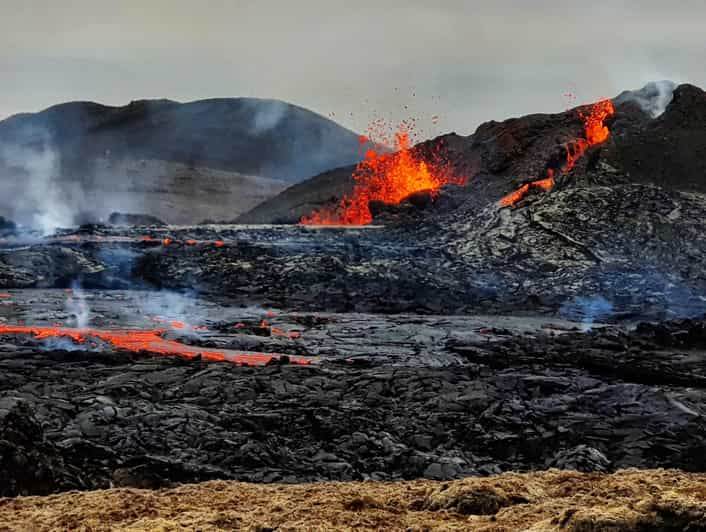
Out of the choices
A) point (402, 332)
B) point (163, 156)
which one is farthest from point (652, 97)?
point (163, 156)

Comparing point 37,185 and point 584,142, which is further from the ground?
point 37,185

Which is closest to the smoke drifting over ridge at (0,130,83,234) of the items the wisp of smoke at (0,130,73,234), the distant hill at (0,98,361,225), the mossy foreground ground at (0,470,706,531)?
the wisp of smoke at (0,130,73,234)

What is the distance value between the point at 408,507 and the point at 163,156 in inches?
3647

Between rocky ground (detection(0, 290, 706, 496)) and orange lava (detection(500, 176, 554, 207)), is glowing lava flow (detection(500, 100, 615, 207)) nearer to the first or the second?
orange lava (detection(500, 176, 554, 207))

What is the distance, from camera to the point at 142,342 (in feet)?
50.3

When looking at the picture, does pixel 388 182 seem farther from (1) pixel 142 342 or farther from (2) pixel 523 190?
(1) pixel 142 342

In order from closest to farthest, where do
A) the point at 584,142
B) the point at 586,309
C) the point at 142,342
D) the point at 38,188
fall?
the point at 142,342
the point at 586,309
the point at 584,142
the point at 38,188

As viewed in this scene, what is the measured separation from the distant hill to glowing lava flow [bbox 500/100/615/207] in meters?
35.5

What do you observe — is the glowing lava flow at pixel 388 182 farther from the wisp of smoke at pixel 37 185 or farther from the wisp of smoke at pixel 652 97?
the wisp of smoke at pixel 37 185

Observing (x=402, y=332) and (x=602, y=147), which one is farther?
(x=602, y=147)

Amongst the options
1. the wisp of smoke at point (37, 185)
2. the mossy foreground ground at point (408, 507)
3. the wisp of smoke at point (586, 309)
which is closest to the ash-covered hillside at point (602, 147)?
the wisp of smoke at point (586, 309)

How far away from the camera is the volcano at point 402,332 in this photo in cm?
924

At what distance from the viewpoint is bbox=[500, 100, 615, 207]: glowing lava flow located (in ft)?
105

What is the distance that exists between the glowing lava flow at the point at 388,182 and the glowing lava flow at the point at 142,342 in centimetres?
2395
